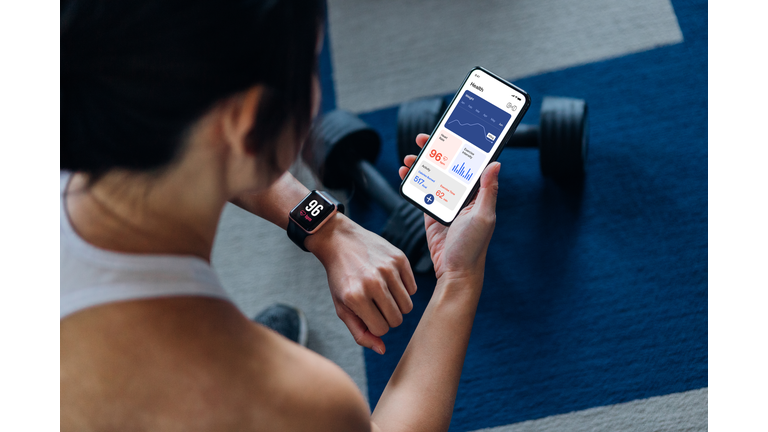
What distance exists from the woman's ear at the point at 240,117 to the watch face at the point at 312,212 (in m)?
0.40

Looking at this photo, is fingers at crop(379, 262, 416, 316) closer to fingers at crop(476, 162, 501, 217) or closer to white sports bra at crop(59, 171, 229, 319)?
fingers at crop(476, 162, 501, 217)

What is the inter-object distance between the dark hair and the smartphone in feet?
1.80

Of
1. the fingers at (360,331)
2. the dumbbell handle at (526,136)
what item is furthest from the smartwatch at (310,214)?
the dumbbell handle at (526,136)

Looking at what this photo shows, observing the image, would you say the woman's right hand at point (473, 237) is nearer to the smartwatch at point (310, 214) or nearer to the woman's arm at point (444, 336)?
the woman's arm at point (444, 336)

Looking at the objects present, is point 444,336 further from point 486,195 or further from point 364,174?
point 364,174

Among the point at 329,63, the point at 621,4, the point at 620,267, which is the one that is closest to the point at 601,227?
the point at 620,267

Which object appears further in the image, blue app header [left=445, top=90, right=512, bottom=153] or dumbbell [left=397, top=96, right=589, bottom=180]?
dumbbell [left=397, top=96, right=589, bottom=180]

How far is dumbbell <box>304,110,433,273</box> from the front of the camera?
1229 mm

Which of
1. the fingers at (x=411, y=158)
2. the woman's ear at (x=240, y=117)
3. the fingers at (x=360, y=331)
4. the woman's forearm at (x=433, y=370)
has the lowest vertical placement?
the fingers at (x=360, y=331)

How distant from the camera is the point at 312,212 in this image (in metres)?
0.91

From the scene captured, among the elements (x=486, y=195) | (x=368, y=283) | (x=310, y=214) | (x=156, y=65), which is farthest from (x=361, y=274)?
(x=156, y=65)

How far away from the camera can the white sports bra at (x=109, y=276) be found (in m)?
0.49

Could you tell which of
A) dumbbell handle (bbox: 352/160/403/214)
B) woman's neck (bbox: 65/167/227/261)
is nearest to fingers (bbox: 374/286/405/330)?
woman's neck (bbox: 65/167/227/261)

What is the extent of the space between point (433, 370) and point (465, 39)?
111cm
